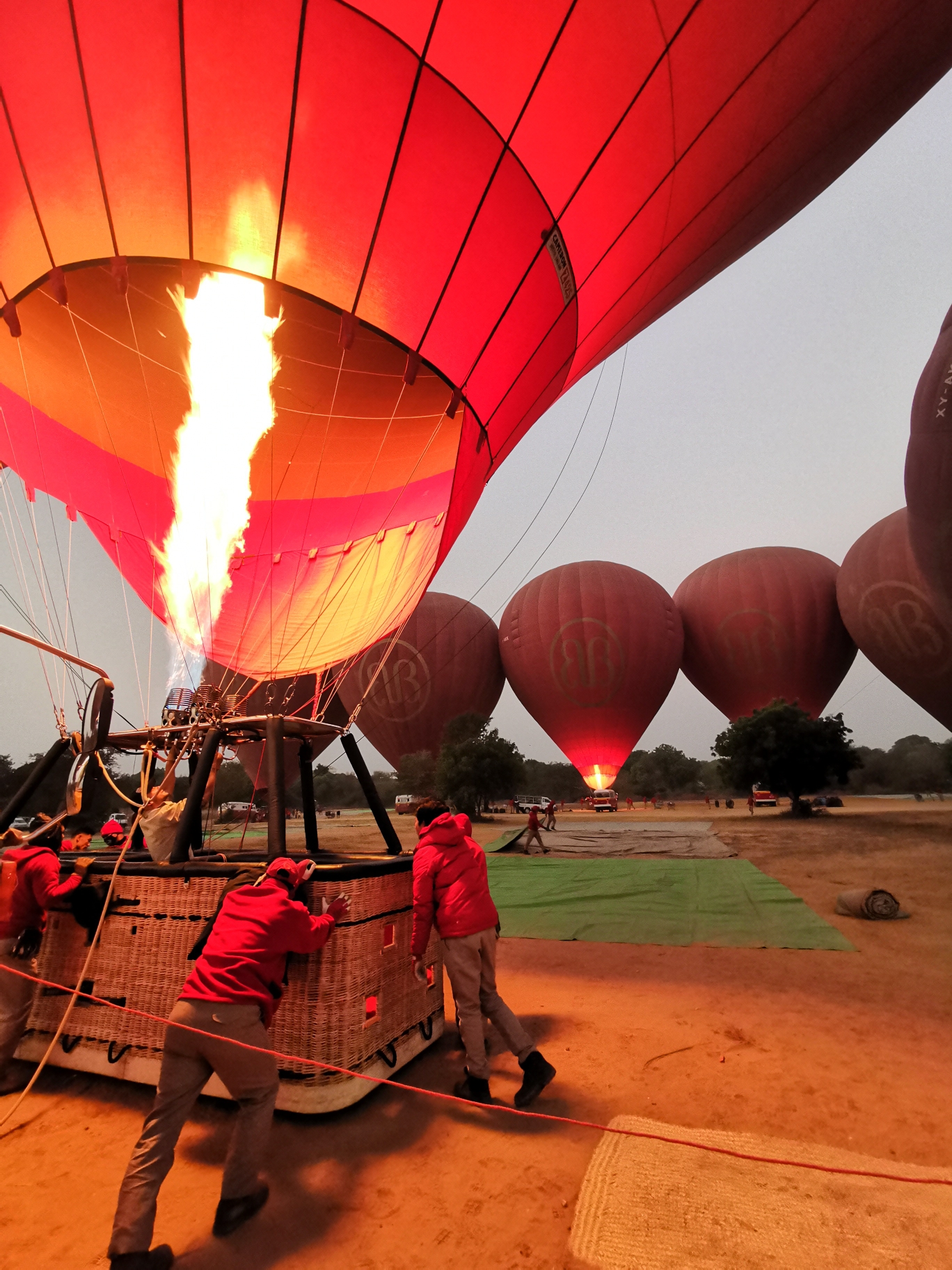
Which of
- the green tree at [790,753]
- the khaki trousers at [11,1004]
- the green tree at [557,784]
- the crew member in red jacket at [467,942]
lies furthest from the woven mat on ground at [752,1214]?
the green tree at [557,784]

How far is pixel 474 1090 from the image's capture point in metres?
2.76

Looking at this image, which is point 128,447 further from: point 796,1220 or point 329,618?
point 796,1220

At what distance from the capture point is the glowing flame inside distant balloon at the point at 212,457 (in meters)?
5.00

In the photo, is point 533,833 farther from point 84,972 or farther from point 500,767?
point 84,972

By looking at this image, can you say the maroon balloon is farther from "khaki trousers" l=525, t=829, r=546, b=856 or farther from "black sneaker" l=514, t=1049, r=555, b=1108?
"black sneaker" l=514, t=1049, r=555, b=1108

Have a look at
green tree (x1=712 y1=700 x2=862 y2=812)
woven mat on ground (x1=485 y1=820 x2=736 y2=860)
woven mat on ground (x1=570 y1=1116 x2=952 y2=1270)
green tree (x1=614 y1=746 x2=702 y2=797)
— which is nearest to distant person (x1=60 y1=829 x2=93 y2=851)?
woven mat on ground (x1=570 y1=1116 x2=952 y2=1270)

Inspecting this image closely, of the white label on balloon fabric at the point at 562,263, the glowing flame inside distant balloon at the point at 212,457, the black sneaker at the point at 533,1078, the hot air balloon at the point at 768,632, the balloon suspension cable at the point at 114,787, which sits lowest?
the black sneaker at the point at 533,1078

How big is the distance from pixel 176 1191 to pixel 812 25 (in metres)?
7.46

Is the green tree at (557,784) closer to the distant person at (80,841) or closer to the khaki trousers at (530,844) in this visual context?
the khaki trousers at (530,844)

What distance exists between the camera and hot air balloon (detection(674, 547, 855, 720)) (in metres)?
22.4

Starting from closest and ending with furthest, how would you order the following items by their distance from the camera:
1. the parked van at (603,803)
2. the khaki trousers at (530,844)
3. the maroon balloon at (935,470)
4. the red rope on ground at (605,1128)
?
1. the red rope on ground at (605,1128)
2. the maroon balloon at (935,470)
3. the khaki trousers at (530,844)
4. the parked van at (603,803)

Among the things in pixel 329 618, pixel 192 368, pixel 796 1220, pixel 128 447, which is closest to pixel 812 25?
pixel 192 368

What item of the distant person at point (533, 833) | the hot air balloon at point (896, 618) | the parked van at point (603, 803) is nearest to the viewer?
the distant person at point (533, 833)

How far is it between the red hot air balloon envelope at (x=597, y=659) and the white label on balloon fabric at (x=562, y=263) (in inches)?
710
